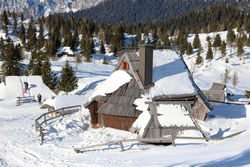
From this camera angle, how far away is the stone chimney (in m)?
20.4

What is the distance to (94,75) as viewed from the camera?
63594 millimetres

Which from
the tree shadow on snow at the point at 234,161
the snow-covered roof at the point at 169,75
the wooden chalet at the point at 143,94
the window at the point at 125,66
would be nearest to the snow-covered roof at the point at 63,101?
the wooden chalet at the point at 143,94

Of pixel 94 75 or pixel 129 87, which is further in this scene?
pixel 94 75

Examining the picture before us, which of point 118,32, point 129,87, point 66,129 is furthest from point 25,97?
point 118,32

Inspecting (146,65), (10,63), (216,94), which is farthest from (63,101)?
(10,63)

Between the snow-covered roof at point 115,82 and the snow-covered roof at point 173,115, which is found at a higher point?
the snow-covered roof at point 115,82

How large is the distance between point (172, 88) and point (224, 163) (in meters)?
11.6

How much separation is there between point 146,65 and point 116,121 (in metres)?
5.84

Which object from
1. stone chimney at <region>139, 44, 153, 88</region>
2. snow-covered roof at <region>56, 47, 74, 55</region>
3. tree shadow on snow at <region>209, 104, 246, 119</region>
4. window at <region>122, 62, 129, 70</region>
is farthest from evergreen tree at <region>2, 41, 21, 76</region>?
tree shadow on snow at <region>209, 104, 246, 119</region>

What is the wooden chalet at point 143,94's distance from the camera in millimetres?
19672

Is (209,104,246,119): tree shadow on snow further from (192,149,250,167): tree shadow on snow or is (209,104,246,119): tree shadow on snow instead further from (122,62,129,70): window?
(192,149,250,167): tree shadow on snow

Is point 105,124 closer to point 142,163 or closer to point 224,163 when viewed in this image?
point 142,163

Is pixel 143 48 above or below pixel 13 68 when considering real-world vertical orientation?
above

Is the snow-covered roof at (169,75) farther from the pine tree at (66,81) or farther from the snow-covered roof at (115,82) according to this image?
the pine tree at (66,81)
